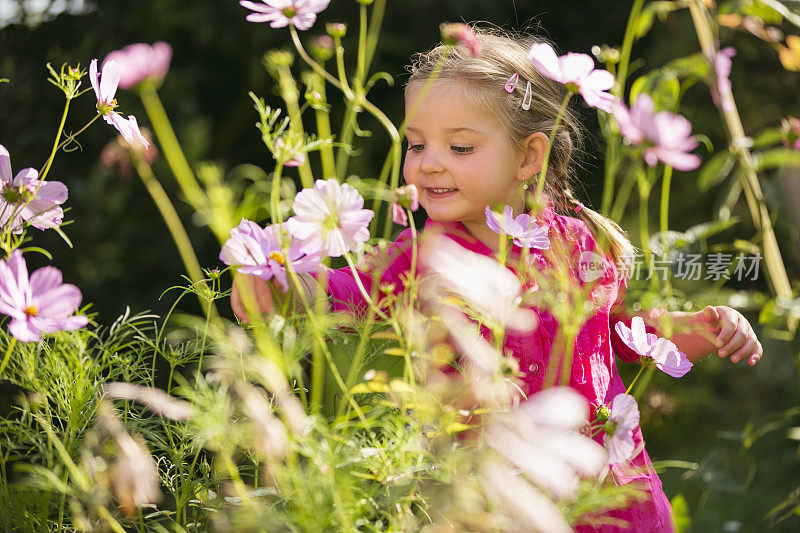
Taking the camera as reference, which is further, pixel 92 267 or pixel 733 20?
pixel 92 267

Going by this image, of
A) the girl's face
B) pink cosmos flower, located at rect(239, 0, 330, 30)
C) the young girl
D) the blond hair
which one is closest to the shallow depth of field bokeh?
the blond hair

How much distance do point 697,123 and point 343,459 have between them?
214 cm

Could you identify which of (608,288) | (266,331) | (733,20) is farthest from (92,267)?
(733,20)

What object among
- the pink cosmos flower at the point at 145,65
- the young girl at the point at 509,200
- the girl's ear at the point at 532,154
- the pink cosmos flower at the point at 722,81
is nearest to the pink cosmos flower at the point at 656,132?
the pink cosmos flower at the point at 722,81

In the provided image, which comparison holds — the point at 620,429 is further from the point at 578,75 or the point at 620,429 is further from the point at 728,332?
the point at 728,332

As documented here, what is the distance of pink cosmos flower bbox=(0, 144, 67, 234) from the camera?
0.67 m

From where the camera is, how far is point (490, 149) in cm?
112

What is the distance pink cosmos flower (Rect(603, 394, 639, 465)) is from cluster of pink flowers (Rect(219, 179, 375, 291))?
23 cm

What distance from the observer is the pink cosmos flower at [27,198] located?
673 mm

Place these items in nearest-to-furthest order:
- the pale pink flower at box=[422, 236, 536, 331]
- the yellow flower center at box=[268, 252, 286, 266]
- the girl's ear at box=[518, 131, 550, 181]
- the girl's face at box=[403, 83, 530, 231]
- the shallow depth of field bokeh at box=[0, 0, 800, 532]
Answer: the pale pink flower at box=[422, 236, 536, 331]
the yellow flower center at box=[268, 252, 286, 266]
the girl's face at box=[403, 83, 530, 231]
the girl's ear at box=[518, 131, 550, 181]
the shallow depth of field bokeh at box=[0, 0, 800, 532]

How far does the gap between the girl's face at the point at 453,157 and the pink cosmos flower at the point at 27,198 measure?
48 cm

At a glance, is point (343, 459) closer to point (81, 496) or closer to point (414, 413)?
point (414, 413)

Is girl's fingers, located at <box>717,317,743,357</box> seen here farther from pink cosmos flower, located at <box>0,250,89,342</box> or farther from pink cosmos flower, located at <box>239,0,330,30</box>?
pink cosmos flower, located at <box>0,250,89,342</box>

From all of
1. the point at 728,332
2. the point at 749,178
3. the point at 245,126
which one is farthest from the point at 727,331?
the point at 245,126
